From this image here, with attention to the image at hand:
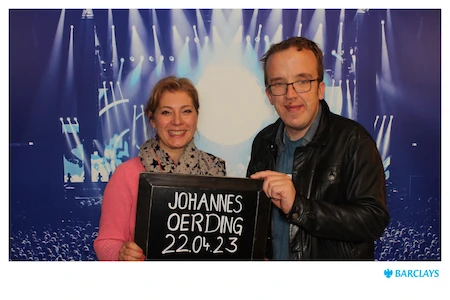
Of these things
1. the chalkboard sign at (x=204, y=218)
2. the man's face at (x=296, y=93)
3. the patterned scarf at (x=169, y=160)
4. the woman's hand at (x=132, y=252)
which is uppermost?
the man's face at (x=296, y=93)

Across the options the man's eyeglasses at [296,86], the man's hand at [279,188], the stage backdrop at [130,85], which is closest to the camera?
the man's hand at [279,188]

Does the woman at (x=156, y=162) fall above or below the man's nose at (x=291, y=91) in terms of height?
below

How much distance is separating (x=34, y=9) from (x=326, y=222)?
71.3 inches

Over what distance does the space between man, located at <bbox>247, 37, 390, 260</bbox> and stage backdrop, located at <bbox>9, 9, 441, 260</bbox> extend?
106mm

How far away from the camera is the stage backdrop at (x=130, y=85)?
2461mm

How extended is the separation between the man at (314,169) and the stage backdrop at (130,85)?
11 cm

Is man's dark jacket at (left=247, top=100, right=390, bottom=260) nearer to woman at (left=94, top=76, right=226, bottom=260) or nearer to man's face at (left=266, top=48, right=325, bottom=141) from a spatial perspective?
man's face at (left=266, top=48, right=325, bottom=141)

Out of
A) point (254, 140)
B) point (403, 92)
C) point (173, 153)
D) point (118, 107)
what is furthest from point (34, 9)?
point (403, 92)

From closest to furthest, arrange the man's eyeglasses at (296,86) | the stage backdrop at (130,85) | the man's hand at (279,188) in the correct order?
the man's hand at (279,188) < the man's eyeglasses at (296,86) < the stage backdrop at (130,85)

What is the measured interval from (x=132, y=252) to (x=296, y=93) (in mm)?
1095

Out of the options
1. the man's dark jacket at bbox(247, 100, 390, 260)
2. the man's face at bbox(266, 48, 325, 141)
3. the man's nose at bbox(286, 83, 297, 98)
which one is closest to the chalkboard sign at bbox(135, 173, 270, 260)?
the man's dark jacket at bbox(247, 100, 390, 260)
